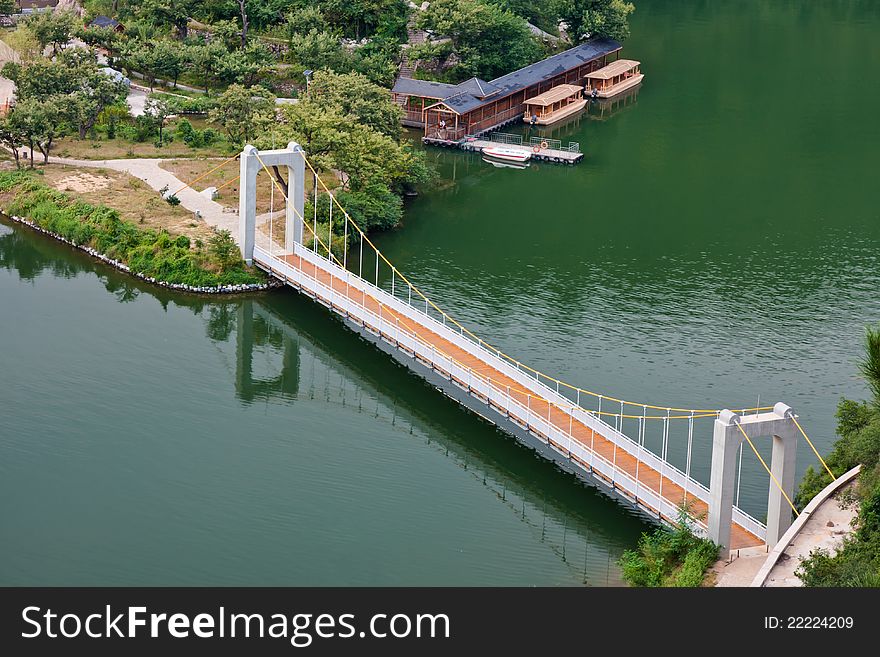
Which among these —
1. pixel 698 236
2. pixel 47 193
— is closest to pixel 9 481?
pixel 47 193

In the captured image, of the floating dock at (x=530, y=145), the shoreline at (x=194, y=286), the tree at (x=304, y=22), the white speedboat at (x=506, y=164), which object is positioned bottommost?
the shoreline at (x=194, y=286)

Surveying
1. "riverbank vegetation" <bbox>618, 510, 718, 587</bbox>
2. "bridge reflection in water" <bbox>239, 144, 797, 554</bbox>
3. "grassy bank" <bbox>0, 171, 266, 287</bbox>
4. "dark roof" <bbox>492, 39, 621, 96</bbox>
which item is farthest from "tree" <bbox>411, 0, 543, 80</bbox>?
"riverbank vegetation" <bbox>618, 510, 718, 587</bbox>

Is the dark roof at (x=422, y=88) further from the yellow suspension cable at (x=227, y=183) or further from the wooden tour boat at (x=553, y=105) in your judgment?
the yellow suspension cable at (x=227, y=183)

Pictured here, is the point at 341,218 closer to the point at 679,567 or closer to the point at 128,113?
the point at 128,113

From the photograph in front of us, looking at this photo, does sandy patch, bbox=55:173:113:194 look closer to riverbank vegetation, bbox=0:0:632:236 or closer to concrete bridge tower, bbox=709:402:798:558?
riverbank vegetation, bbox=0:0:632:236

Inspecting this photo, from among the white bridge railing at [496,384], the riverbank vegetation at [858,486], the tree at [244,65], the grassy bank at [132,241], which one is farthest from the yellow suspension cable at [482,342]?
the tree at [244,65]

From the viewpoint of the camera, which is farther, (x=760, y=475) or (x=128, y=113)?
(x=128, y=113)

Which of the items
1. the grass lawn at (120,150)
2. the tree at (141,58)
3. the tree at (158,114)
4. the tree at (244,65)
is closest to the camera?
the grass lawn at (120,150)
